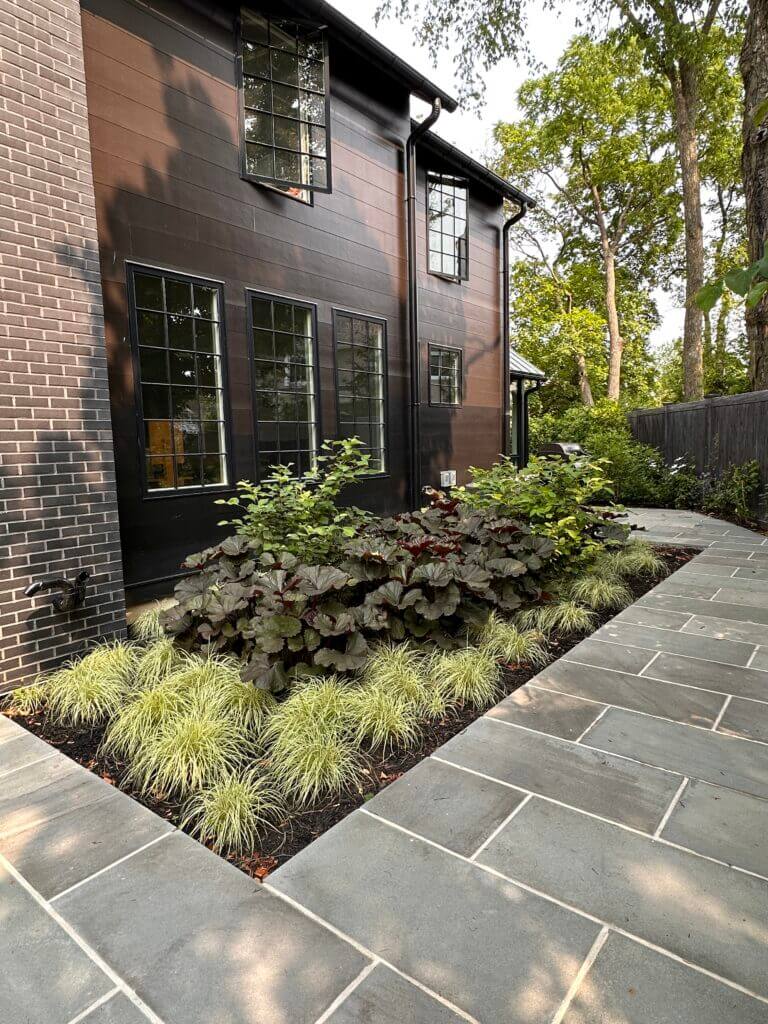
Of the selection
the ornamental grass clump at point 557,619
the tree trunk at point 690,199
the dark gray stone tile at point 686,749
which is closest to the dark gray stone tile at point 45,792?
the dark gray stone tile at point 686,749

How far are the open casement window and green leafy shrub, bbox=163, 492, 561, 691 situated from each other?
135 inches

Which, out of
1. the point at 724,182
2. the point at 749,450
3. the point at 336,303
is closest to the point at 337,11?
the point at 336,303

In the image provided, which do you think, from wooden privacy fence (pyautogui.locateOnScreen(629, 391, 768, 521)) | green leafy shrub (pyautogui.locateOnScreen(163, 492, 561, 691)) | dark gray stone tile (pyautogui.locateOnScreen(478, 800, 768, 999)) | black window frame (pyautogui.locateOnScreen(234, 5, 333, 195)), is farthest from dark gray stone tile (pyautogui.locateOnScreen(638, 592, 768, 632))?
black window frame (pyautogui.locateOnScreen(234, 5, 333, 195))

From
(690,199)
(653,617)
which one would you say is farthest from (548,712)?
(690,199)

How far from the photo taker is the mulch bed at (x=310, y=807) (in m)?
1.83

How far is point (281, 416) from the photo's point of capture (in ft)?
17.5

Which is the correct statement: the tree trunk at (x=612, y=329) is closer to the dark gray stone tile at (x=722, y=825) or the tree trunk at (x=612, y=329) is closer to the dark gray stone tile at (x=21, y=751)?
the dark gray stone tile at (x=722, y=825)

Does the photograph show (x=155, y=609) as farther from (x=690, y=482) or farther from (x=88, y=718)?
(x=690, y=482)

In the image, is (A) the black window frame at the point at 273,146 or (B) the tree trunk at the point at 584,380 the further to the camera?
(B) the tree trunk at the point at 584,380

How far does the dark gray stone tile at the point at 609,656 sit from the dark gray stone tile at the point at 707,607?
100 cm

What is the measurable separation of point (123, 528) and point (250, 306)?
7.09 feet

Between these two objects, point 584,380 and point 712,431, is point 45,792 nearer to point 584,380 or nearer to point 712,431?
point 712,431

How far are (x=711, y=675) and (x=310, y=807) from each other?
2.20 m

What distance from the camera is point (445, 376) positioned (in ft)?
24.9
